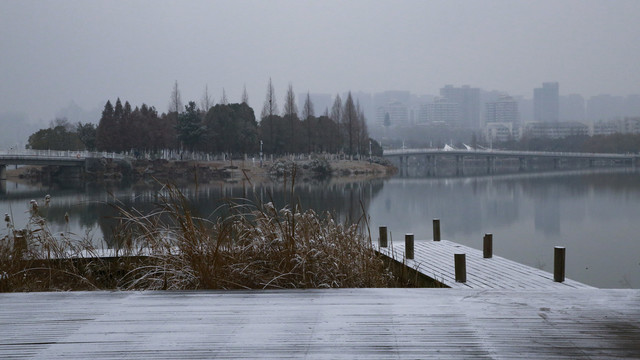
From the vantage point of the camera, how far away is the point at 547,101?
193875 mm

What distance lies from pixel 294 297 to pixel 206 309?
41 centimetres

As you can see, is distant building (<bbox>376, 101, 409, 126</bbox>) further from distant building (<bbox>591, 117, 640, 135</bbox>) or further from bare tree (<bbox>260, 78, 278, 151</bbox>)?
bare tree (<bbox>260, 78, 278, 151</bbox>)

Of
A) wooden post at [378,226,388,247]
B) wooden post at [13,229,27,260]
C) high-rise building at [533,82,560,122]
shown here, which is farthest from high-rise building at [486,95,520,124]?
wooden post at [13,229,27,260]

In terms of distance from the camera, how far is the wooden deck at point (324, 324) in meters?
1.95

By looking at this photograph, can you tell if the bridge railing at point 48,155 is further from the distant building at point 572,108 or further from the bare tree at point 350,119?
the distant building at point 572,108

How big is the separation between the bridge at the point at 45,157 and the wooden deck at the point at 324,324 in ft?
105

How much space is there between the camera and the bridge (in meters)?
31.2

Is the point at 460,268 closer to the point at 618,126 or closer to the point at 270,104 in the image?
the point at 270,104

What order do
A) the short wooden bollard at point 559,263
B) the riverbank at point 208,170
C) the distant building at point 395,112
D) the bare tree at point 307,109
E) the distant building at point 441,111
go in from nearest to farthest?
the short wooden bollard at point 559,263 → the riverbank at point 208,170 → the bare tree at point 307,109 → the distant building at point 441,111 → the distant building at point 395,112

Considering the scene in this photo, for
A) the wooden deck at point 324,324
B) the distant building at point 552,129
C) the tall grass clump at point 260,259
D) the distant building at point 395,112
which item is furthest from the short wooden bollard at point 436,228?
the distant building at point 395,112

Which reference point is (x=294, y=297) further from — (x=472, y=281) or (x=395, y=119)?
(x=395, y=119)

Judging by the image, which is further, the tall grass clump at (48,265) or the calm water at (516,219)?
the calm water at (516,219)

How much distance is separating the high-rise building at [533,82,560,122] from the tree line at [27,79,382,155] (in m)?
159

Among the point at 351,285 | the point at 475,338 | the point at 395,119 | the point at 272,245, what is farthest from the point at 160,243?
the point at 395,119
